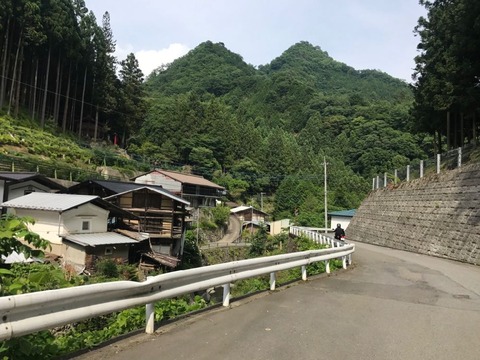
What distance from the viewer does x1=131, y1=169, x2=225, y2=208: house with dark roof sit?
50875mm

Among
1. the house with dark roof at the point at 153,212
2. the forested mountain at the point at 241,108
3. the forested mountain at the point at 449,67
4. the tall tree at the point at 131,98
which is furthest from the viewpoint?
the tall tree at the point at 131,98

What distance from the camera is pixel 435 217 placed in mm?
19844

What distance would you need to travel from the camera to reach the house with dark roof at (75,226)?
885 inches

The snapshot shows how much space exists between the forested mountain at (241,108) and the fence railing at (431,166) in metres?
2.94

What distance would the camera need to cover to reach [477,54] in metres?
20.5

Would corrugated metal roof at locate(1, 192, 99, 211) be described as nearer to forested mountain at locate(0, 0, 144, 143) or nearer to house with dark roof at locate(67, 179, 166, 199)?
A: house with dark roof at locate(67, 179, 166, 199)

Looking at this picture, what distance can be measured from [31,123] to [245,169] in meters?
44.2

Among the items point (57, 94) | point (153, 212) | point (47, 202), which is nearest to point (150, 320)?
point (47, 202)

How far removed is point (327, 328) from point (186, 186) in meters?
47.8

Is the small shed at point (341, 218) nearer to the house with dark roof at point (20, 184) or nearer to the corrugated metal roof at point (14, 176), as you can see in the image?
the house with dark roof at point (20, 184)

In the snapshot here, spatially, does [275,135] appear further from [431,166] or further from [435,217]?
[435,217]

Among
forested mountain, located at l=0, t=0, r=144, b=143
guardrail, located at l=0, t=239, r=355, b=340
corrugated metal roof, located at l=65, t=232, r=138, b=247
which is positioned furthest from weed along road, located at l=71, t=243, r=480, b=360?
forested mountain, located at l=0, t=0, r=144, b=143

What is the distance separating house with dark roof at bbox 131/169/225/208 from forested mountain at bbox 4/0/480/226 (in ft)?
42.2

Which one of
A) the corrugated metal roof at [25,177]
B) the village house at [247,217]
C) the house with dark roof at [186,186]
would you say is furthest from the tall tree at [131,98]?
the corrugated metal roof at [25,177]
